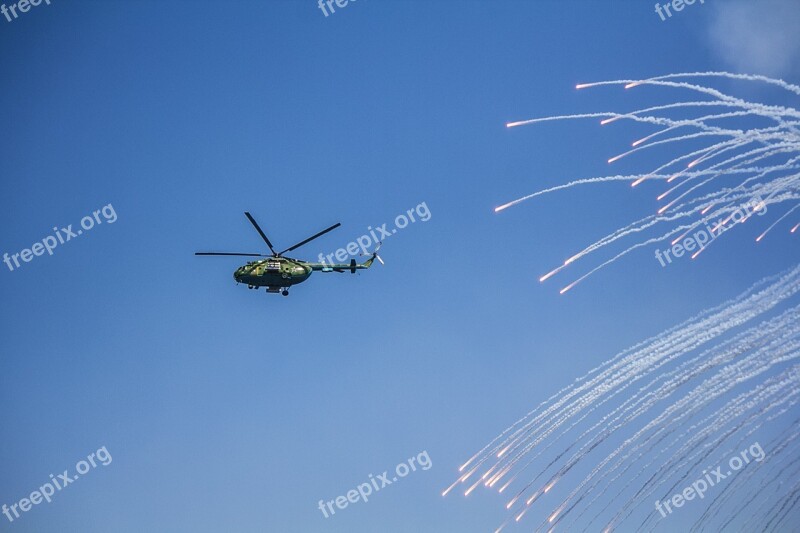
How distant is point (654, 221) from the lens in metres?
49.1

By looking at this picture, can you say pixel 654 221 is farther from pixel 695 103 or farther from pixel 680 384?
pixel 680 384

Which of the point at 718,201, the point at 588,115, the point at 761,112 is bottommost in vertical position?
the point at 718,201

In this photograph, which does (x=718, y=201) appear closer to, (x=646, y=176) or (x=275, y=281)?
(x=646, y=176)

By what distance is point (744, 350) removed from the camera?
47.6 meters

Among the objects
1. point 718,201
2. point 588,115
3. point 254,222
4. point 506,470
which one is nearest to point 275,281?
point 254,222

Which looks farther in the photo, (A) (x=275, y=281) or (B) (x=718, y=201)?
(A) (x=275, y=281)

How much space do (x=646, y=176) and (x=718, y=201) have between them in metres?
4.38

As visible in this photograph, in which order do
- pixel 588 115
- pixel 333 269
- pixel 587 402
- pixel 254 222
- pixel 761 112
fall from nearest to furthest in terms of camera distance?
pixel 761 112
pixel 588 115
pixel 587 402
pixel 254 222
pixel 333 269

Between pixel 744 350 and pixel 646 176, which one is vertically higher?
pixel 646 176

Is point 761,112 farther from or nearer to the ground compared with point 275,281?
nearer to the ground

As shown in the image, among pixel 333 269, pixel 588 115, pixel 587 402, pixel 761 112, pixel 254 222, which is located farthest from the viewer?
pixel 333 269

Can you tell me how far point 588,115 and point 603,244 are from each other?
8.42 metres

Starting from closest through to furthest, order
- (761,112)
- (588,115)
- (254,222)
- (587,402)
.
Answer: (761,112) → (588,115) → (587,402) → (254,222)

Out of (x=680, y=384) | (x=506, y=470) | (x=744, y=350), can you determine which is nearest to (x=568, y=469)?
(x=506, y=470)
